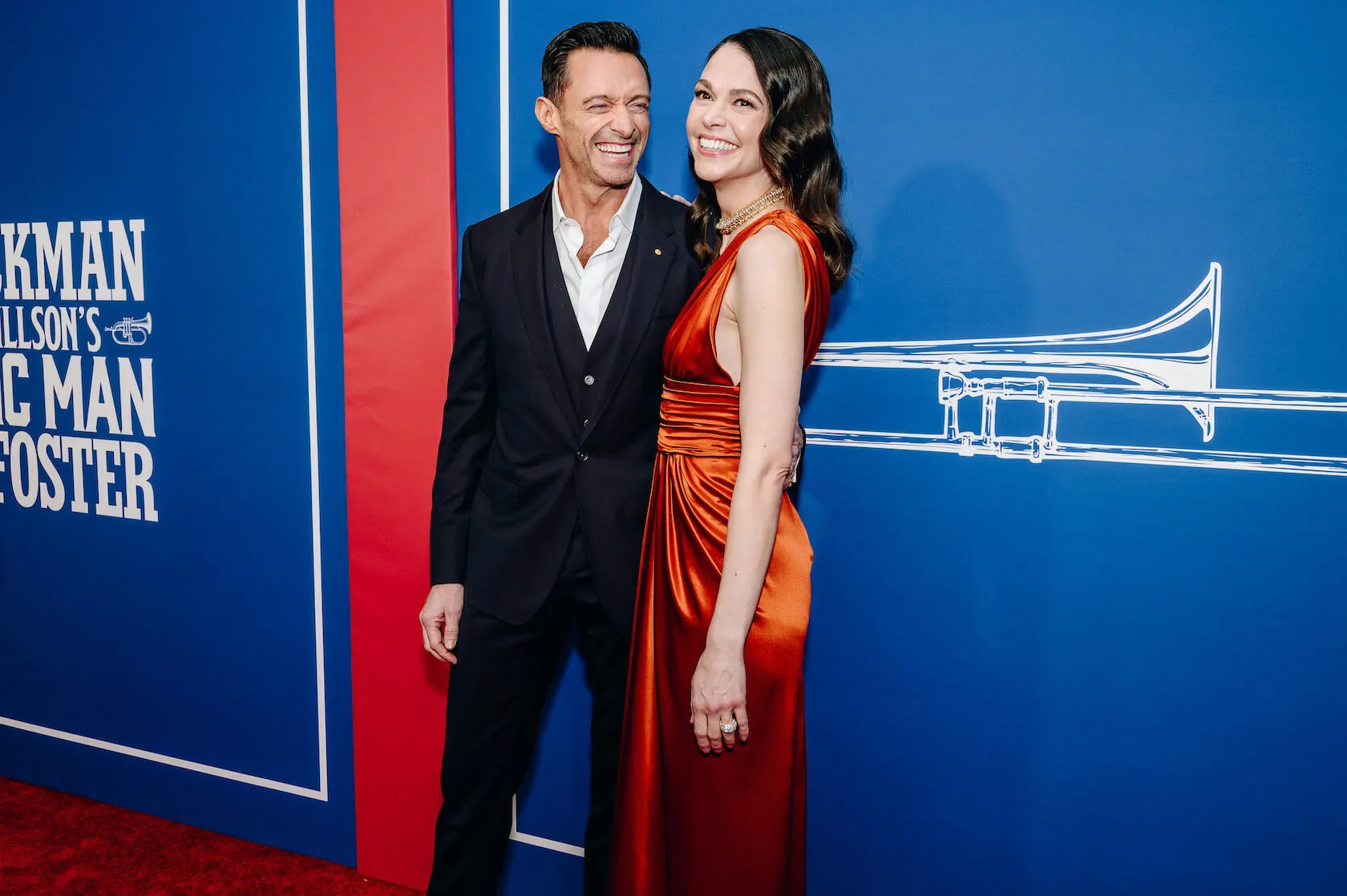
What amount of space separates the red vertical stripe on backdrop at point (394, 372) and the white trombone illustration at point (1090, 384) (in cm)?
97

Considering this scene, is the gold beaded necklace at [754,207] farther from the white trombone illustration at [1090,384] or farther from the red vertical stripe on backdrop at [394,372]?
the red vertical stripe on backdrop at [394,372]

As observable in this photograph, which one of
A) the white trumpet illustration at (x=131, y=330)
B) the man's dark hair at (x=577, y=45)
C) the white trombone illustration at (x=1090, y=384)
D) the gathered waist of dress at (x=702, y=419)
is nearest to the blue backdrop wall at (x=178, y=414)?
the white trumpet illustration at (x=131, y=330)

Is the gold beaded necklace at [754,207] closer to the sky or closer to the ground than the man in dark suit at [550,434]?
closer to the sky

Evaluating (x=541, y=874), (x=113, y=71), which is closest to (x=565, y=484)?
(x=541, y=874)

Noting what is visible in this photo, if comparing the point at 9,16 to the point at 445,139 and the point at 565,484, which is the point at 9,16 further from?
the point at 565,484

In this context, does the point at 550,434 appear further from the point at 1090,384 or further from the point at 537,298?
A: the point at 1090,384

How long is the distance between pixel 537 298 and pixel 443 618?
66 cm

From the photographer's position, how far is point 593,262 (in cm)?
174

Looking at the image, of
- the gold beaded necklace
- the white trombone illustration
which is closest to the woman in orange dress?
the gold beaded necklace

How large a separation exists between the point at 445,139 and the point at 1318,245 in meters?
1.78

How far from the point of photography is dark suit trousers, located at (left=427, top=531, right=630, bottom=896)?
1.76 metres

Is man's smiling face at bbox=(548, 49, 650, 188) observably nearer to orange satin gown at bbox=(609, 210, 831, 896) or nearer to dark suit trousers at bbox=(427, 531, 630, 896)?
orange satin gown at bbox=(609, 210, 831, 896)

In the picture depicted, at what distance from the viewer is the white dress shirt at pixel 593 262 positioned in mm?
1726

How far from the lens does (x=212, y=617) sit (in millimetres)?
2555
